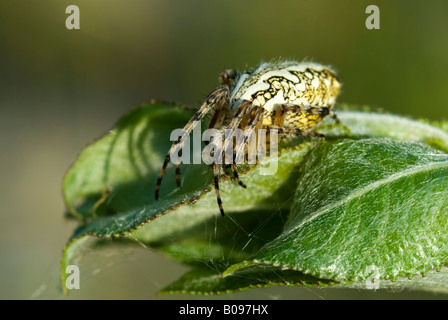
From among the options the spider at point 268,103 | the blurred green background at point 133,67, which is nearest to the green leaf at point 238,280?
the spider at point 268,103

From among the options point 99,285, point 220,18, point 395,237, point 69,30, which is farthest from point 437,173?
point 69,30

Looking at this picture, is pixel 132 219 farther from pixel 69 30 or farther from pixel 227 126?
pixel 69 30

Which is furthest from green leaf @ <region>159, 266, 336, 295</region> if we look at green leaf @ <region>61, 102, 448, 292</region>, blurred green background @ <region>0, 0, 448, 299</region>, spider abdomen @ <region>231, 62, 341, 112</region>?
blurred green background @ <region>0, 0, 448, 299</region>

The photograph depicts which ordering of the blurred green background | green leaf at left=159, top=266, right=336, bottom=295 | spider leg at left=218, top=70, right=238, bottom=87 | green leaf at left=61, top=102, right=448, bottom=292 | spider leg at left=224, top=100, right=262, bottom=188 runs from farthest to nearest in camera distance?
the blurred green background, spider leg at left=218, top=70, right=238, bottom=87, spider leg at left=224, top=100, right=262, bottom=188, green leaf at left=61, top=102, right=448, bottom=292, green leaf at left=159, top=266, right=336, bottom=295

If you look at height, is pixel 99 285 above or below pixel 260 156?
below

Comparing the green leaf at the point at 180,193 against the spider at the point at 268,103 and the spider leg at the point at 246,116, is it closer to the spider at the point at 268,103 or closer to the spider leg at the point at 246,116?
the spider at the point at 268,103

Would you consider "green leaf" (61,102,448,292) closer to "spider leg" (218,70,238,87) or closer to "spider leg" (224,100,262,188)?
"spider leg" (224,100,262,188)

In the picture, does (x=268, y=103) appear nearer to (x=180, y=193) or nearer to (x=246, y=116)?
(x=246, y=116)

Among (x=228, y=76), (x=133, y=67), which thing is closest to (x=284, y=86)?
(x=228, y=76)
